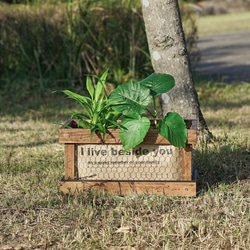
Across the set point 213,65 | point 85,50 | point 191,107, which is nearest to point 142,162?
point 191,107

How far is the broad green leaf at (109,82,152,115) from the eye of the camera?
126 inches

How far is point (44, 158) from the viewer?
4379 mm

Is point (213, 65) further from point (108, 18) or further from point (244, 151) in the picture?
point (244, 151)

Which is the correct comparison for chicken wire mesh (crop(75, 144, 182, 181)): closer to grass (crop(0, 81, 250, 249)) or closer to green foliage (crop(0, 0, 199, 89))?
grass (crop(0, 81, 250, 249))

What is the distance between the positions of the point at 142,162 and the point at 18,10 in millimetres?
5133

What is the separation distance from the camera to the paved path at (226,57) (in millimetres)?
9569

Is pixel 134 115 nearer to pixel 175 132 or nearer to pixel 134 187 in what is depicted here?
pixel 175 132

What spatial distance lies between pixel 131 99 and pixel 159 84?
217mm

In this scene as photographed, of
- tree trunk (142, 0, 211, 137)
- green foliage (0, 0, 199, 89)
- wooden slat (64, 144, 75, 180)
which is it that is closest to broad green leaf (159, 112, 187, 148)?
wooden slat (64, 144, 75, 180)

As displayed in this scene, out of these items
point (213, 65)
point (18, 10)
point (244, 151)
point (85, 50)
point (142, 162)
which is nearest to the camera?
point (142, 162)

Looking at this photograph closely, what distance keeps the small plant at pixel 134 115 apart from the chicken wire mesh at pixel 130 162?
0.52 ft

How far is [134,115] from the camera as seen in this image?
10.5 feet

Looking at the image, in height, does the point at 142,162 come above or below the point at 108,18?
below

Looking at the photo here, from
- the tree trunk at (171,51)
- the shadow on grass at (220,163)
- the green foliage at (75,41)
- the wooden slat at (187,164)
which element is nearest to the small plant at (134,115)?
the wooden slat at (187,164)
